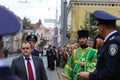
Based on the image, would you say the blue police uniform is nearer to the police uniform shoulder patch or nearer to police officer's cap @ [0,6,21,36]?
the police uniform shoulder patch

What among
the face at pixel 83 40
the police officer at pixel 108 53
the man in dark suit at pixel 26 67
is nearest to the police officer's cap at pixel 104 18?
the police officer at pixel 108 53

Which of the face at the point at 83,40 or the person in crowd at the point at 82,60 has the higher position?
the face at the point at 83,40

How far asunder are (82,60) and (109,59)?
10.1 ft

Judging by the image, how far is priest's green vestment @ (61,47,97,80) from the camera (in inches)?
301

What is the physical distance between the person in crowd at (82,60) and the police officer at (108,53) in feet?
7.59

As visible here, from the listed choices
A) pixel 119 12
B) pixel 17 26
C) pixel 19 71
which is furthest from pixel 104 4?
pixel 17 26

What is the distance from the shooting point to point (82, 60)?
7836 millimetres

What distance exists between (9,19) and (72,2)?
75016mm

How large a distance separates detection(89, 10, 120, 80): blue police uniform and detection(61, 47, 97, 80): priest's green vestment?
7.87 feet

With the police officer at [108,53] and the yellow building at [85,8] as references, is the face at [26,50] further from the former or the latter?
the yellow building at [85,8]

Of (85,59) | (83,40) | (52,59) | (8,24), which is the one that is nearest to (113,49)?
(8,24)

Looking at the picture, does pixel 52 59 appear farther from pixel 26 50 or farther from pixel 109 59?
pixel 109 59

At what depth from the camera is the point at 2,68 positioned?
2137mm

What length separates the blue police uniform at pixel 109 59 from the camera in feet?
15.4
